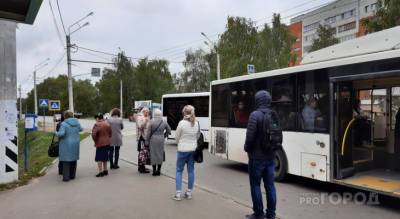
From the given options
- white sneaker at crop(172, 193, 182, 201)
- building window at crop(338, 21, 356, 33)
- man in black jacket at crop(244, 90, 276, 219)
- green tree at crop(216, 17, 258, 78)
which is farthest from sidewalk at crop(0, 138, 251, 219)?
building window at crop(338, 21, 356, 33)

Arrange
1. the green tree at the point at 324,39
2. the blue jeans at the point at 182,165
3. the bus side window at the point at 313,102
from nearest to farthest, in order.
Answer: the blue jeans at the point at 182,165, the bus side window at the point at 313,102, the green tree at the point at 324,39

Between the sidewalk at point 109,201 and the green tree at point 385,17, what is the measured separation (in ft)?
31.5

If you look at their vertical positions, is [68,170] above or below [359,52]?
below

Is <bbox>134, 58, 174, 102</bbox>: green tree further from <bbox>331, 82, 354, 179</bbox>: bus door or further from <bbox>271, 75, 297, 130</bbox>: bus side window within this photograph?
<bbox>331, 82, 354, 179</bbox>: bus door

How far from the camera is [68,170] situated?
8422mm

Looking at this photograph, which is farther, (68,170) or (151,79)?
(151,79)

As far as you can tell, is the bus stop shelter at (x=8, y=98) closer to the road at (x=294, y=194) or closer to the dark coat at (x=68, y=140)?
the dark coat at (x=68, y=140)

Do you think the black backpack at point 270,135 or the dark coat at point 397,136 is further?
the dark coat at point 397,136

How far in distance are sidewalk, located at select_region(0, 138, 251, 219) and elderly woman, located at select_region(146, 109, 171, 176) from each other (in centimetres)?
53

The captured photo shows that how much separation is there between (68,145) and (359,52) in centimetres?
658

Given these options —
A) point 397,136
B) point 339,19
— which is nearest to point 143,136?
point 397,136

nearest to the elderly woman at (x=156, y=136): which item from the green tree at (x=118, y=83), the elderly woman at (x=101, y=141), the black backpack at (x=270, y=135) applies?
the elderly woman at (x=101, y=141)

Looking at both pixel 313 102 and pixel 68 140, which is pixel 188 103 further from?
pixel 313 102

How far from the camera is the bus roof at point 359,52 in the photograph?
6.05 meters
